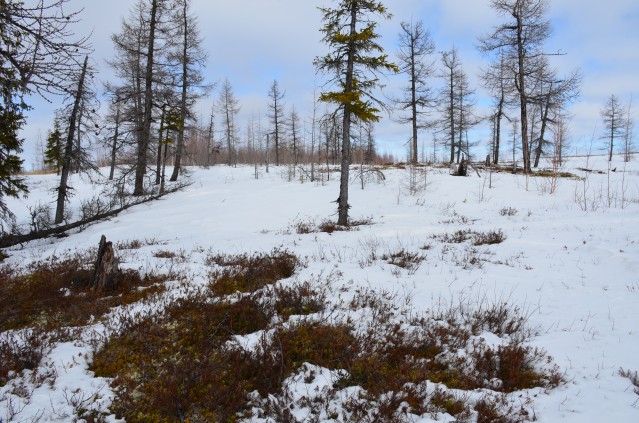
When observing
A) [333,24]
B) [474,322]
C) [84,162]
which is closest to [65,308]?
[474,322]

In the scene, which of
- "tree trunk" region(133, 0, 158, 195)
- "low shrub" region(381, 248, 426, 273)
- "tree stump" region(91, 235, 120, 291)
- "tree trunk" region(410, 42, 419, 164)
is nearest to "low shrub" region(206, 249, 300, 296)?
"tree stump" region(91, 235, 120, 291)

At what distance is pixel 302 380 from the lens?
3633 mm

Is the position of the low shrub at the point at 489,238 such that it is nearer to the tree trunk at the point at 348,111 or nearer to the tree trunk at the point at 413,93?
the tree trunk at the point at 348,111

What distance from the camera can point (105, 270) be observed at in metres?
6.28

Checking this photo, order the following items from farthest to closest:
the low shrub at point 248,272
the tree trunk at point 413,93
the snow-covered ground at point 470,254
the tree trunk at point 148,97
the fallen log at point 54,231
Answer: the tree trunk at point 413,93 < the tree trunk at point 148,97 < the fallen log at point 54,231 < the low shrub at point 248,272 < the snow-covered ground at point 470,254

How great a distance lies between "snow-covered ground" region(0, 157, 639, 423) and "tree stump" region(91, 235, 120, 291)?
3.07 ft

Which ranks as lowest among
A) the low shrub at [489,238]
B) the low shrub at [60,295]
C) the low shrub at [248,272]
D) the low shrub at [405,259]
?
the low shrub at [60,295]

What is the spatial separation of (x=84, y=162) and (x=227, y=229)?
31.6 feet

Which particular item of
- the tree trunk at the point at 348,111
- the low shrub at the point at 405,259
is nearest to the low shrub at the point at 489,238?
the low shrub at the point at 405,259

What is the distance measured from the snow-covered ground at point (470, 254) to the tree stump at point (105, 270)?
935mm

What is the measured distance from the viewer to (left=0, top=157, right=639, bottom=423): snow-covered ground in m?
3.37

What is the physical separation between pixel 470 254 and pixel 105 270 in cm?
766

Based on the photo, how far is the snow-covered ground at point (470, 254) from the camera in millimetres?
3373

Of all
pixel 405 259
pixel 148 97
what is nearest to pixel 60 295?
pixel 405 259
